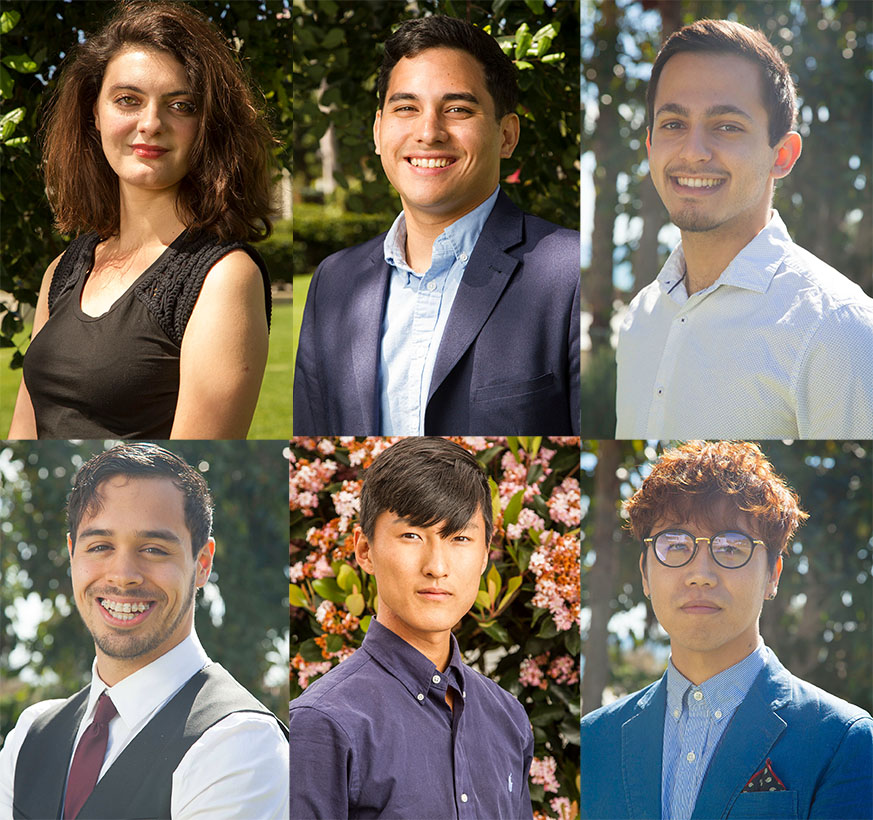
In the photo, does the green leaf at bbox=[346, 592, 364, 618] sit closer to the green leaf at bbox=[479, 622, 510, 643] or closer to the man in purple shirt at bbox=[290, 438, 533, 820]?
the man in purple shirt at bbox=[290, 438, 533, 820]

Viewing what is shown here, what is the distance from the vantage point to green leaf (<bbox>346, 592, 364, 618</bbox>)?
2475 millimetres

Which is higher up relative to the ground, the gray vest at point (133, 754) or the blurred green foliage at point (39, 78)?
the blurred green foliage at point (39, 78)

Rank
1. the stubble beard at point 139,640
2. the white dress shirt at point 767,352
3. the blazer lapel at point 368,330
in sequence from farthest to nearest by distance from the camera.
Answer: the stubble beard at point 139,640 → the blazer lapel at point 368,330 → the white dress shirt at point 767,352

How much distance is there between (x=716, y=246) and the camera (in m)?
2.40

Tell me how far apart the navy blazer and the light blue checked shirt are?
69 cm

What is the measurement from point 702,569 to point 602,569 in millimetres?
252

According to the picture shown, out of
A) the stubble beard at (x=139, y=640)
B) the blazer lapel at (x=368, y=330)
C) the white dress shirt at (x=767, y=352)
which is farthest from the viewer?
the stubble beard at (x=139, y=640)

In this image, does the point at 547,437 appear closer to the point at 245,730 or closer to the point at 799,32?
the point at 245,730

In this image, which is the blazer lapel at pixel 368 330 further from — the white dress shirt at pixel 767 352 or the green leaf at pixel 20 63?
the green leaf at pixel 20 63

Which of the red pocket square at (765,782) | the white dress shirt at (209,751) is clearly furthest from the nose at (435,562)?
the red pocket square at (765,782)

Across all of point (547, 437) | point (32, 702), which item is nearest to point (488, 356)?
point (547, 437)

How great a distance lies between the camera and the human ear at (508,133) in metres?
2.41

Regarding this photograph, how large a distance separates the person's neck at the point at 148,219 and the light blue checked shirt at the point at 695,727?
→ 64.3 inches

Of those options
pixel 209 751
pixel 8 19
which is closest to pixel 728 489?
pixel 209 751
